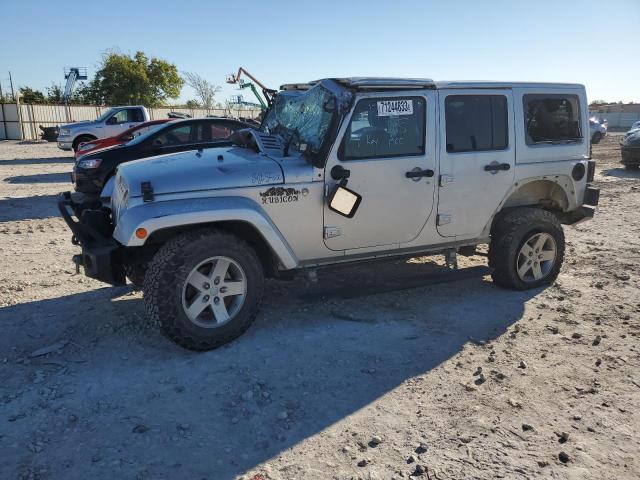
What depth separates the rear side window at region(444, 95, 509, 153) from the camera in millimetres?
4590

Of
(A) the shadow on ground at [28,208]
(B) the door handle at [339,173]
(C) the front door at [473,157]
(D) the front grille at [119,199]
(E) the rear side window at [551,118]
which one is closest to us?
(D) the front grille at [119,199]

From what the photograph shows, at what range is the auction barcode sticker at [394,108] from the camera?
4.27 m

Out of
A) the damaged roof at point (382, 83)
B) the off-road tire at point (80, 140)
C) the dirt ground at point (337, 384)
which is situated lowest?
the dirt ground at point (337, 384)

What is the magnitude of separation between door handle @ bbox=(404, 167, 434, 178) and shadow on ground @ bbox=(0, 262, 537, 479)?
3.79ft

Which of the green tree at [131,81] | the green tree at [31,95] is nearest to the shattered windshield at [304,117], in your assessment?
the green tree at [131,81]

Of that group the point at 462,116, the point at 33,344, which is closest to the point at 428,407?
the point at 462,116

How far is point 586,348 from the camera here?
3.99m

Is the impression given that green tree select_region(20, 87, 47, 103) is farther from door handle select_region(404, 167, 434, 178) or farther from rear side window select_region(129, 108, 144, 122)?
door handle select_region(404, 167, 434, 178)

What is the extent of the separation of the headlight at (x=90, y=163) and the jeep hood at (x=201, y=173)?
485 cm

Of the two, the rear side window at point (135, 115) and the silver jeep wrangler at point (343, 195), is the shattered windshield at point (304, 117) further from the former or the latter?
the rear side window at point (135, 115)

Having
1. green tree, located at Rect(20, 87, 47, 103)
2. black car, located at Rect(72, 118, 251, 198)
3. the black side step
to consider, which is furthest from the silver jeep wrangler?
green tree, located at Rect(20, 87, 47, 103)

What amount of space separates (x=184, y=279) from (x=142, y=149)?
5.62m

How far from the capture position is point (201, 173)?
3.79 meters

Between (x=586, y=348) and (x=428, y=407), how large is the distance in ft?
5.39
